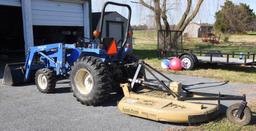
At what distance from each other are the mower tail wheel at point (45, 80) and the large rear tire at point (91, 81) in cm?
120

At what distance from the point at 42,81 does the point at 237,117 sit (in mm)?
4824

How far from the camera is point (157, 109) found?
212 inches

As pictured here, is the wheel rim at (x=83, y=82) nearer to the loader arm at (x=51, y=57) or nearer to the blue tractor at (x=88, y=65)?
the blue tractor at (x=88, y=65)

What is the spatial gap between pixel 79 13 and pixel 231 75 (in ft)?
26.5

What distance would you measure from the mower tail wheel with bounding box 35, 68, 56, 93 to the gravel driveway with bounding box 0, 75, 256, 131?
19 centimetres

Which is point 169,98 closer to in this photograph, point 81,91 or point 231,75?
point 81,91

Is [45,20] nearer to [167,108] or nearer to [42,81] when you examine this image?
[42,81]

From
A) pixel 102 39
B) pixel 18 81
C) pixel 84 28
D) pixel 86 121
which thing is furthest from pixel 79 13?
pixel 86 121

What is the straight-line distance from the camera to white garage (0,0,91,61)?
13.1 meters

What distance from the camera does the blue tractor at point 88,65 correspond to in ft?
21.1

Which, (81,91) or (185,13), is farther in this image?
(185,13)

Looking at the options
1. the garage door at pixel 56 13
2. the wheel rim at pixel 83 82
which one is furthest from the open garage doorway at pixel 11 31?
the wheel rim at pixel 83 82

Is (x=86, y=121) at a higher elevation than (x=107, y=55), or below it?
below

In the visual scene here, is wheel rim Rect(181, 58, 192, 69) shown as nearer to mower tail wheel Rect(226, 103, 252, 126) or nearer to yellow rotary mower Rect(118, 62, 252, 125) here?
yellow rotary mower Rect(118, 62, 252, 125)
